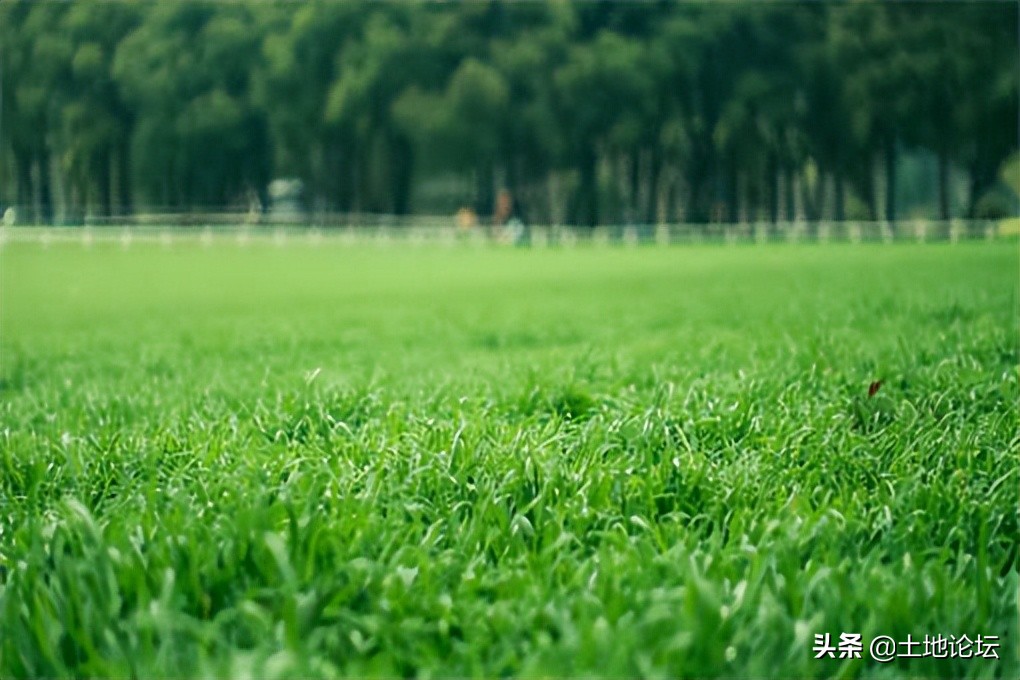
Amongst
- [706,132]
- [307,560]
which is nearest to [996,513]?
[307,560]

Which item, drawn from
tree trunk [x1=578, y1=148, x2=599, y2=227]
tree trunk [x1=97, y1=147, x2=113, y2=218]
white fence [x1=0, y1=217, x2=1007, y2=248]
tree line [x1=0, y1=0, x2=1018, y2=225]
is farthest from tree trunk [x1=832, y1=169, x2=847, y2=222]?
tree trunk [x1=97, y1=147, x2=113, y2=218]

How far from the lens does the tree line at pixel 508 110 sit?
4491 centimetres

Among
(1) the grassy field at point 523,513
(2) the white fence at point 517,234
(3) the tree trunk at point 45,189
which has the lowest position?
(1) the grassy field at point 523,513

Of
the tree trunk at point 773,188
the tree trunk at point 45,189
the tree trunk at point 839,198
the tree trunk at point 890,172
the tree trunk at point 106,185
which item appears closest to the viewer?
the tree trunk at point 890,172

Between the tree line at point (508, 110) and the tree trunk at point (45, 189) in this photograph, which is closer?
the tree line at point (508, 110)

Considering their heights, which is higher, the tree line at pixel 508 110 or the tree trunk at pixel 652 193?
the tree line at pixel 508 110

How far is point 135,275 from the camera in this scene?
24.5 meters

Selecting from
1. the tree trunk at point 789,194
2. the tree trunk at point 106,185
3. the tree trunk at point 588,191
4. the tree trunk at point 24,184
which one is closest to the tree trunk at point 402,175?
the tree trunk at point 588,191

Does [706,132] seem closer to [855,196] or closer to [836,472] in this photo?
[855,196]

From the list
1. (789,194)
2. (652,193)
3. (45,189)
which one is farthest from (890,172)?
(45,189)

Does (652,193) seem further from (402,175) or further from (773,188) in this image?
(402,175)

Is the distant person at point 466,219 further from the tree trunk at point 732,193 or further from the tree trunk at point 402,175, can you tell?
the tree trunk at point 732,193

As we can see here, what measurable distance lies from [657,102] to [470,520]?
46320 mm

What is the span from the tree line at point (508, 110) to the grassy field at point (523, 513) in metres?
38.9
